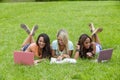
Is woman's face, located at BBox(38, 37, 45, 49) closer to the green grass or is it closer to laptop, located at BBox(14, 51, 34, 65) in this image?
the green grass

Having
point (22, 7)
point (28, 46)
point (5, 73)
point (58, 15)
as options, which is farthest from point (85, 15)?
point (5, 73)

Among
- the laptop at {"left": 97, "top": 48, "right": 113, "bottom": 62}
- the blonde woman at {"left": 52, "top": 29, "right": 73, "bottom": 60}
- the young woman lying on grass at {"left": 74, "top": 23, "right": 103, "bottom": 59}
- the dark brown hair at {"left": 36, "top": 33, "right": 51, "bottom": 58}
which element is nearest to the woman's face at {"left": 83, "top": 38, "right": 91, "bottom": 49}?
the young woman lying on grass at {"left": 74, "top": 23, "right": 103, "bottom": 59}

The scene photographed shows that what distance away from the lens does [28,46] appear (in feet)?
26.1

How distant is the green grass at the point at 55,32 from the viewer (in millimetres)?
6258

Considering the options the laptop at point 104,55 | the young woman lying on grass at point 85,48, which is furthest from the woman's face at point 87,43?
the laptop at point 104,55

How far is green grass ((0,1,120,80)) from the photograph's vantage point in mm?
6258

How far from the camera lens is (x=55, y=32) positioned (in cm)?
1170

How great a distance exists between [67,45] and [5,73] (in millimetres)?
1637

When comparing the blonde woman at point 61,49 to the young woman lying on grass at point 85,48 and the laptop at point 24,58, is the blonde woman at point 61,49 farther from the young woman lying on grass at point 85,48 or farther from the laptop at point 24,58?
the laptop at point 24,58

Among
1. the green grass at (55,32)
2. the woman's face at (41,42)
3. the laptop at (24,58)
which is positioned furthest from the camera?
the woman's face at (41,42)

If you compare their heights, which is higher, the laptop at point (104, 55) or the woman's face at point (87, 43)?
the woman's face at point (87, 43)

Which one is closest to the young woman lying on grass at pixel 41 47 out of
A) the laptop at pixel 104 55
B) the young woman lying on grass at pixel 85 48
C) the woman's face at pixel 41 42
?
the woman's face at pixel 41 42

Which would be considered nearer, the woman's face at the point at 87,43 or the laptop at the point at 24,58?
the laptop at the point at 24,58

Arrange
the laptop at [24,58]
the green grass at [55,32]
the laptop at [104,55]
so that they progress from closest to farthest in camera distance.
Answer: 1. the green grass at [55,32]
2. the laptop at [24,58]
3. the laptop at [104,55]
